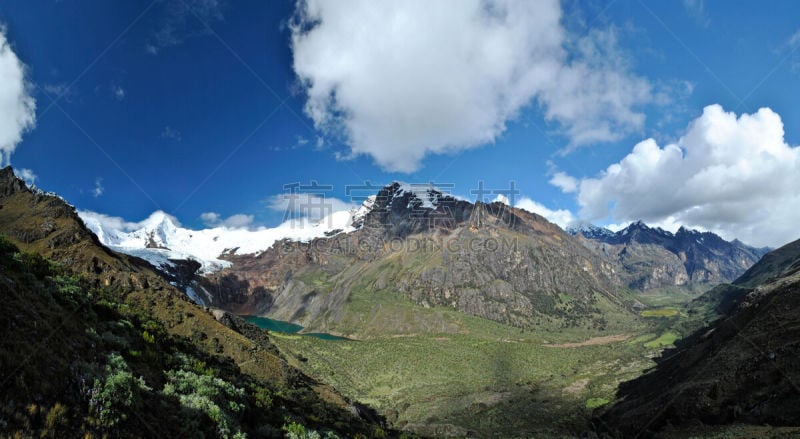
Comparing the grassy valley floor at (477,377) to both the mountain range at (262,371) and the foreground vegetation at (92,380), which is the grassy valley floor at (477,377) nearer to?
the mountain range at (262,371)

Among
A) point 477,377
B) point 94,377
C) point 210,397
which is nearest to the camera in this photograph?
point 94,377

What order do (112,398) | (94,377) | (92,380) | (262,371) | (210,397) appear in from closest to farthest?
(112,398) < (92,380) < (94,377) < (210,397) < (262,371)

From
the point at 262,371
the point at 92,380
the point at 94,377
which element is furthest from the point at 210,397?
the point at 262,371

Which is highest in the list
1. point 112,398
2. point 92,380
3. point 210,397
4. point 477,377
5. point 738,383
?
point 477,377

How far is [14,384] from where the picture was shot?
765 cm

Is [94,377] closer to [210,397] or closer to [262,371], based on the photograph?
[210,397]

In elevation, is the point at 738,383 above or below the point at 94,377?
above

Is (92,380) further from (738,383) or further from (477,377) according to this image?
(477,377)

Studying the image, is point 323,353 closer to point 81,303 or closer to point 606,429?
point 606,429

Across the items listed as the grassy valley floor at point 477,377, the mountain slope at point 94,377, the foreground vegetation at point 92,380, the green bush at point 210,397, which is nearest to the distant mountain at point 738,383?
the grassy valley floor at point 477,377

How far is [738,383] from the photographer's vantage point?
1640 inches

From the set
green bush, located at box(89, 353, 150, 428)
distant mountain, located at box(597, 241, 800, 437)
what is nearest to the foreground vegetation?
green bush, located at box(89, 353, 150, 428)

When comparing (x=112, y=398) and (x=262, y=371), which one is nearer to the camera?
(x=112, y=398)

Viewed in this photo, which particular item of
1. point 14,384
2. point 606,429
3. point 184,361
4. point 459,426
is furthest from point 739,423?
point 14,384
